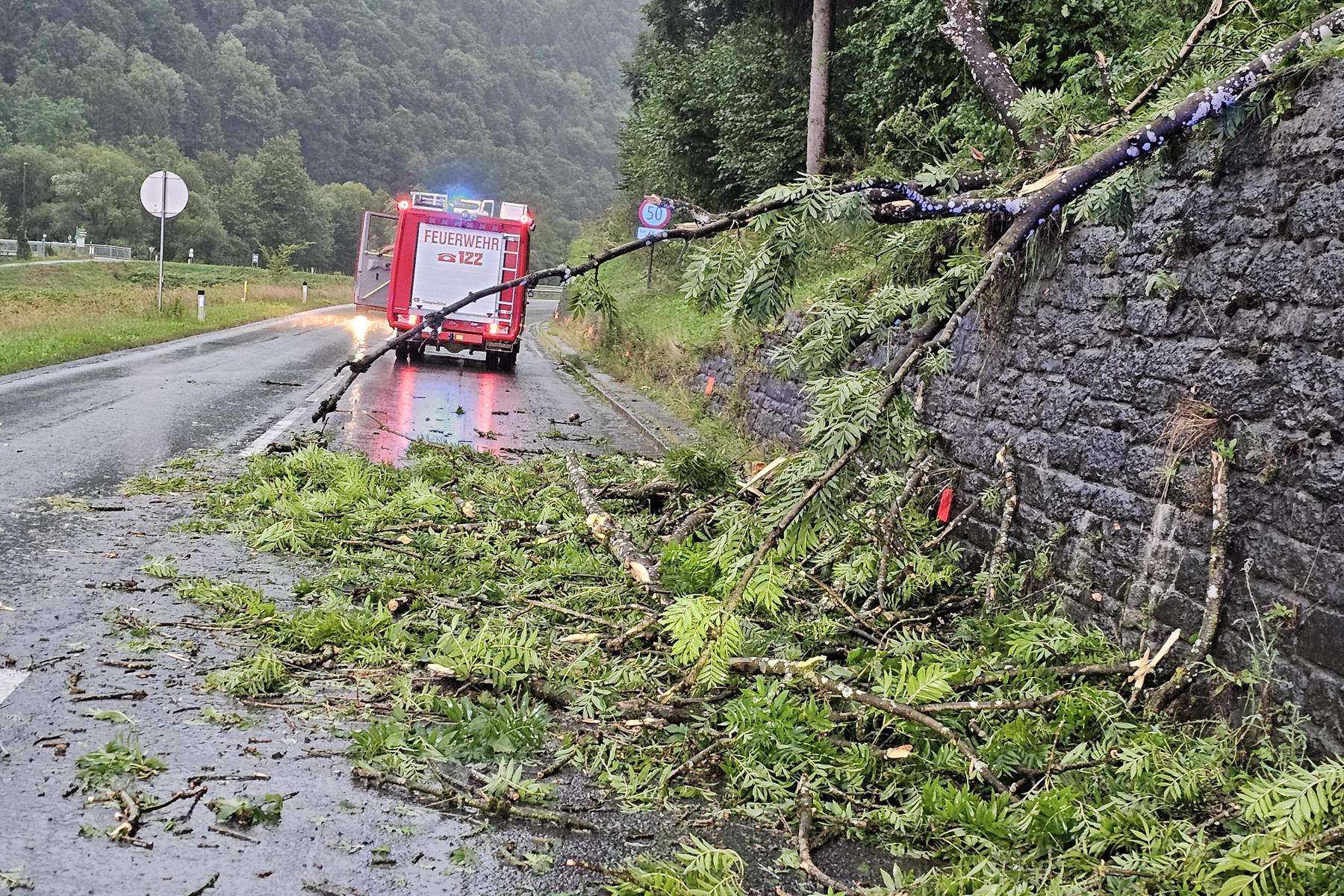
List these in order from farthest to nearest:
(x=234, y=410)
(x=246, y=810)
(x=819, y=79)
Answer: (x=819, y=79) → (x=234, y=410) → (x=246, y=810)

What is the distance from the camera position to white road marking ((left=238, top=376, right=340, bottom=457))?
415 inches

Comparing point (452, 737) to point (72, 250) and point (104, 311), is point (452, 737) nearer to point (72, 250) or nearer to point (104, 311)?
point (104, 311)

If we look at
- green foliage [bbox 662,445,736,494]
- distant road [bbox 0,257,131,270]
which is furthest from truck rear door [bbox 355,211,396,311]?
distant road [bbox 0,257,131,270]

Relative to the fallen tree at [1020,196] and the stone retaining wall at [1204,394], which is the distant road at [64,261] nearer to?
the fallen tree at [1020,196]

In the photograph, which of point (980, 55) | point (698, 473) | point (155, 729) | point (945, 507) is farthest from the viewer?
point (698, 473)

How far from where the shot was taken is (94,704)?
4164mm

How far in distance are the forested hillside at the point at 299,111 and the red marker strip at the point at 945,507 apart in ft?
306

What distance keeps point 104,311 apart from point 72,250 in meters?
61.5

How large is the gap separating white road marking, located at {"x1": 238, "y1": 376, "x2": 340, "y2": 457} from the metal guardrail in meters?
66.4

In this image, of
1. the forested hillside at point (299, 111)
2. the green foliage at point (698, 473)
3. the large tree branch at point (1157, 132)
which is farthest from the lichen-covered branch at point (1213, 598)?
the forested hillside at point (299, 111)

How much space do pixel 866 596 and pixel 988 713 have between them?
5.19 feet

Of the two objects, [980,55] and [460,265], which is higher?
[980,55]

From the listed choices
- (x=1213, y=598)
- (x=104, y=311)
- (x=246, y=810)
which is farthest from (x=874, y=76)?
(x=104, y=311)

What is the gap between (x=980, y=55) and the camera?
25.2 ft
